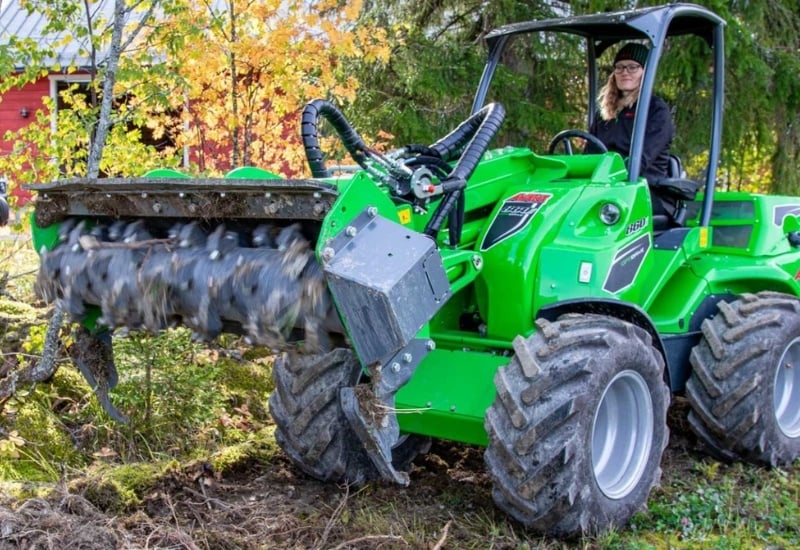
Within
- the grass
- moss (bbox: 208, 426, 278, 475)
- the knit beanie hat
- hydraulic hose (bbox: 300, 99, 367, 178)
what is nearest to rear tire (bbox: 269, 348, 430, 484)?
the grass

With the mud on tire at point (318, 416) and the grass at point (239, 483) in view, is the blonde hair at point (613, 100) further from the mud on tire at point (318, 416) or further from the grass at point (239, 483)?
the mud on tire at point (318, 416)

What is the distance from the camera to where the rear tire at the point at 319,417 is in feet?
15.3

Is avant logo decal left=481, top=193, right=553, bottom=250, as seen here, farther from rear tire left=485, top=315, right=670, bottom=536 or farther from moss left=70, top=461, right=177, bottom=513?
moss left=70, top=461, right=177, bottom=513

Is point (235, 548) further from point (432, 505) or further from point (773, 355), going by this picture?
point (773, 355)

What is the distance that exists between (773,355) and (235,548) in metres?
2.99

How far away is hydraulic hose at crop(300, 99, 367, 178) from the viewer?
3988 millimetres

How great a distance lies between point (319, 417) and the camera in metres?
4.73

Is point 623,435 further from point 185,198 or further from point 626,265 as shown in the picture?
point 185,198

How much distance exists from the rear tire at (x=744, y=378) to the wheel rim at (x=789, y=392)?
23 cm

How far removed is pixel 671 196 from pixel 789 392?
142cm

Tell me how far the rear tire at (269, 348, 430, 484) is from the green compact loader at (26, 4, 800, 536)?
11 millimetres

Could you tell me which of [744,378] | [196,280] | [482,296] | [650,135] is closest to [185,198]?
[196,280]

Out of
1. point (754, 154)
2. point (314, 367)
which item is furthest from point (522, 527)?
point (754, 154)

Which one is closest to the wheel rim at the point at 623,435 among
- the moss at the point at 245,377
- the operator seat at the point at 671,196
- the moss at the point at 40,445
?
the operator seat at the point at 671,196
